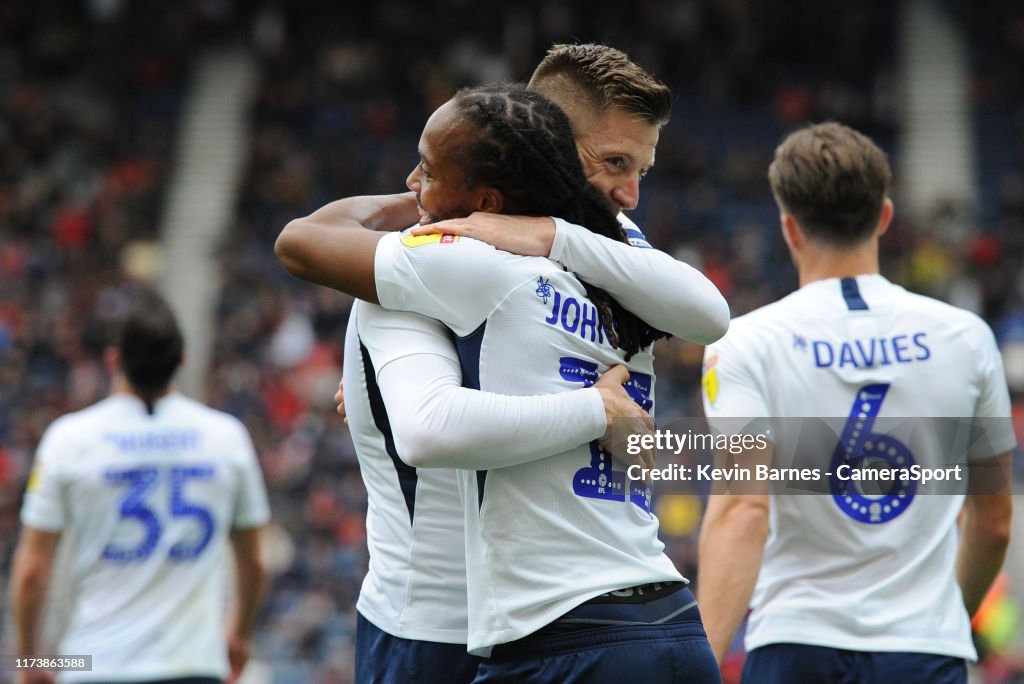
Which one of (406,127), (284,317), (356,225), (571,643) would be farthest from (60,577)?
(406,127)

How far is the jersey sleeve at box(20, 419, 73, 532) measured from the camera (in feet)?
16.2

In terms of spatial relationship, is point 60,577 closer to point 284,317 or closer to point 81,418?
point 81,418

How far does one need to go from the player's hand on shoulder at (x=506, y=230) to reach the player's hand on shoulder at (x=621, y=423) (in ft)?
0.94

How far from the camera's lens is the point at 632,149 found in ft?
9.58

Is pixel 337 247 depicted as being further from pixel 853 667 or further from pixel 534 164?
pixel 853 667

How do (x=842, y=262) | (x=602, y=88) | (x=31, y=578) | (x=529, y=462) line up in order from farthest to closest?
(x=31, y=578) < (x=842, y=262) < (x=602, y=88) < (x=529, y=462)

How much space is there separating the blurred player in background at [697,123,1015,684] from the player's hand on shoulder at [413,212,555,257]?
46.9 inches

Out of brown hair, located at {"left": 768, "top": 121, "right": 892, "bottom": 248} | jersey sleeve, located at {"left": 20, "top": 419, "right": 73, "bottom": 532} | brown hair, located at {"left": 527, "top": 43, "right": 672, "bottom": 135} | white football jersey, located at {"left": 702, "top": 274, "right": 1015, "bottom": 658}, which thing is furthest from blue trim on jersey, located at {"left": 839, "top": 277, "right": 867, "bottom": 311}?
jersey sleeve, located at {"left": 20, "top": 419, "right": 73, "bottom": 532}

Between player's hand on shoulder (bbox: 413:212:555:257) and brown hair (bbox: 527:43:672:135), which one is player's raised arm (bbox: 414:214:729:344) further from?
brown hair (bbox: 527:43:672:135)

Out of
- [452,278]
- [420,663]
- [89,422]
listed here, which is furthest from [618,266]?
[89,422]

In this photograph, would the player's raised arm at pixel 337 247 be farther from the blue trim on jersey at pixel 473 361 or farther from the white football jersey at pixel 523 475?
the blue trim on jersey at pixel 473 361

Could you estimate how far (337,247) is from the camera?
2.55 metres

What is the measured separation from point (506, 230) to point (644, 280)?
0.97ft

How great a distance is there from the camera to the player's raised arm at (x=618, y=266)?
8.03ft
